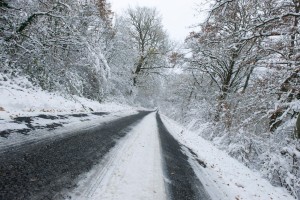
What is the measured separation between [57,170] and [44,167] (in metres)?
0.15

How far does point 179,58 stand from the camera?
1617 centimetres

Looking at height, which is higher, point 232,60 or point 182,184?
point 232,60

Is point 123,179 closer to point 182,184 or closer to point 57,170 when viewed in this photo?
point 57,170

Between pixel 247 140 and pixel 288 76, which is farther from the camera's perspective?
pixel 247 140

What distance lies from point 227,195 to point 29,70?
8.99 metres

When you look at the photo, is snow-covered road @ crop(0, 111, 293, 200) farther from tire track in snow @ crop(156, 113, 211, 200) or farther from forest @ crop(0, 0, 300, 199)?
forest @ crop(0, 0, 300, 199)

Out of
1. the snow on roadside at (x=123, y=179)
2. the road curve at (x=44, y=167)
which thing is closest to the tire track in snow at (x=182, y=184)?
the snow on roadside at (x=123, y=179)

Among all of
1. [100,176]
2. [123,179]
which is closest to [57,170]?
[100,176]

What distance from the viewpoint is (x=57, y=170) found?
2.99 meters

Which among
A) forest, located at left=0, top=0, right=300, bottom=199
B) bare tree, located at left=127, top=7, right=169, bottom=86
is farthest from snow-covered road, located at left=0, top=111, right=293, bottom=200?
bare tree, located at left=127, top=7, right=169, bottom=86

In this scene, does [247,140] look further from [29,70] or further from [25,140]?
[29,70]

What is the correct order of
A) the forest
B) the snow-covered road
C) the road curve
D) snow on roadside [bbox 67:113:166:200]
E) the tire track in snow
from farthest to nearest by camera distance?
the forest
the tire track in snow
snow on roadside [bbox 67:113:166:200]
the snow-covered road
the road curve

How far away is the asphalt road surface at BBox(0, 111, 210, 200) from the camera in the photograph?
2.36 m

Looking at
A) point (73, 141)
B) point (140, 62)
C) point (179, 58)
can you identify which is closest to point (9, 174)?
point (73, 141)
